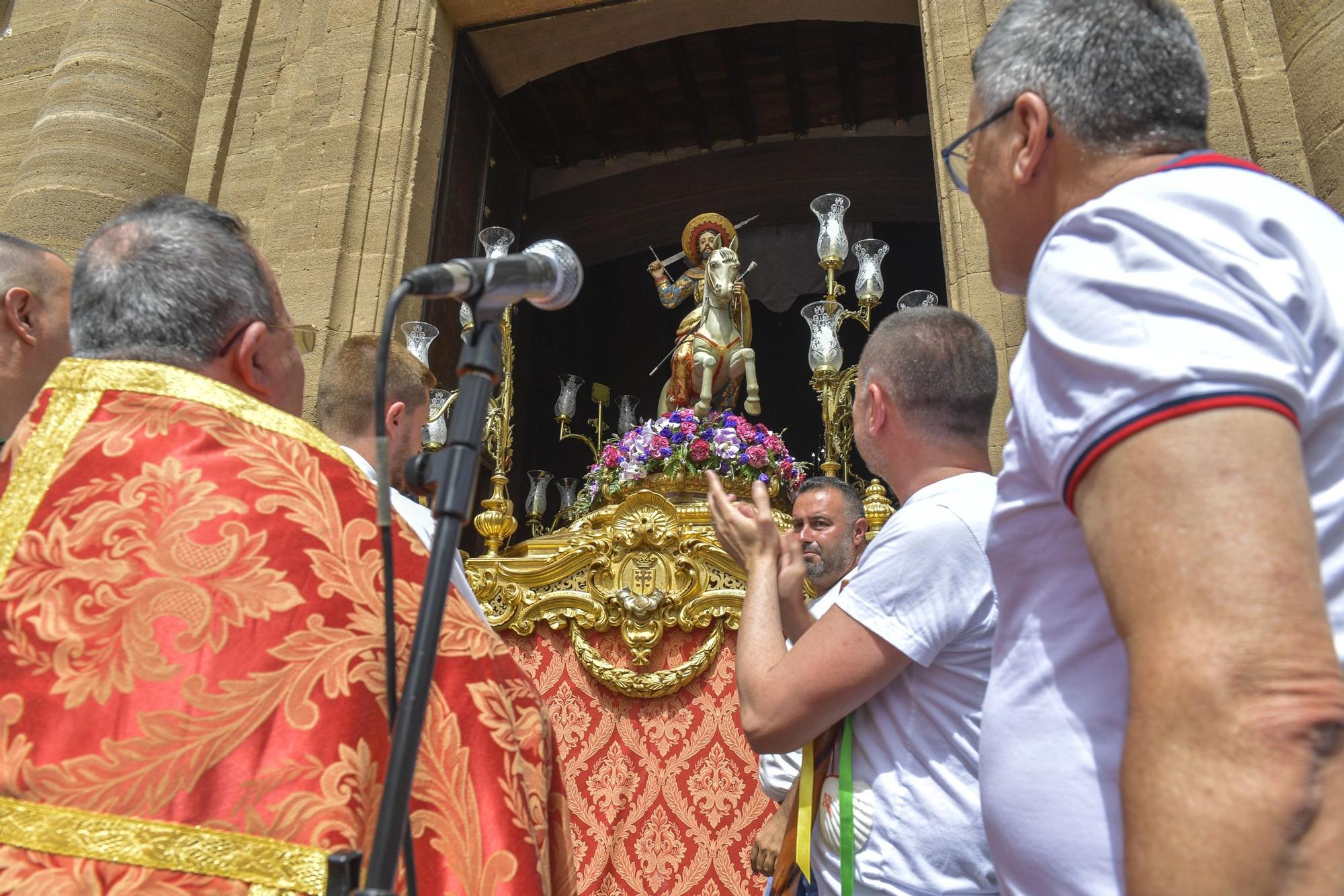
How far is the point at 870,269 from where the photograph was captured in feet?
14.2

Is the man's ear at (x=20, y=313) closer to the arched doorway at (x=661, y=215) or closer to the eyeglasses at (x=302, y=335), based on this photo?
the eyeglasses at (x=302, y=335)

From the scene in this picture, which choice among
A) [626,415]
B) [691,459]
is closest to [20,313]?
[691,459]

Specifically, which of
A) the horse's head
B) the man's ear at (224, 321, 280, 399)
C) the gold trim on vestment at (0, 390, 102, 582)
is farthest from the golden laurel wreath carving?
the gold trim on vestment at (0, 390, 102, 582)

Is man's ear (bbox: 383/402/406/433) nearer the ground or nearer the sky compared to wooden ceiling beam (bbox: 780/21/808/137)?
nearer the ground

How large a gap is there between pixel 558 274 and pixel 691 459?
316 centimetres

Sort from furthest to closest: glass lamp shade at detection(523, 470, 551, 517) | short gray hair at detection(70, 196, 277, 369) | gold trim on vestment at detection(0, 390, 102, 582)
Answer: glass lamp shade at detection(523, 470, 551, 517) < short gray hair at detection(70, 196, 277, 369) < gold trim on vestment at detection(0, 390, 102, 582)

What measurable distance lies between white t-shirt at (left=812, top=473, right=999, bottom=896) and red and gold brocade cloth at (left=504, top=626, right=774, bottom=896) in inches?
80.7

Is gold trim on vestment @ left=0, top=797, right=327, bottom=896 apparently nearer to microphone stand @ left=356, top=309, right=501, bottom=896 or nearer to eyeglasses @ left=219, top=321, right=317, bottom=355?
microphone stand @ left=356, top=309, right=501, bottom=896

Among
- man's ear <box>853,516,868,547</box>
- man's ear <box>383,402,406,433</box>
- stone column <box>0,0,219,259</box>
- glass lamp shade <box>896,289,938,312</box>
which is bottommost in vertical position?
man's ear <box>853,516,868,547</box>

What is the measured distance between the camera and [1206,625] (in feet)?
2.18

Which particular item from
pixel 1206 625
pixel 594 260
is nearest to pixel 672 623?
pixel 1206 625

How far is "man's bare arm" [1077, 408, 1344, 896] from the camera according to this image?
630mm

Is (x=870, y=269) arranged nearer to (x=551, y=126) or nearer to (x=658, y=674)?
(x=658, y=674)

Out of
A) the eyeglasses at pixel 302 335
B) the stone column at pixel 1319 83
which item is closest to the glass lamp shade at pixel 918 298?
the stone column at pixel 1319 83
